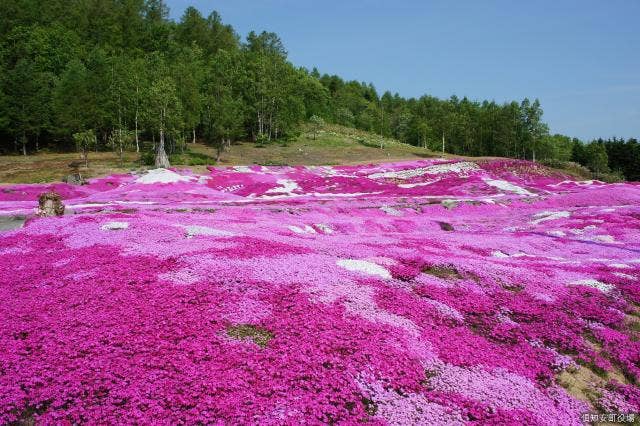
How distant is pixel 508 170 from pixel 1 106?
95666 mm

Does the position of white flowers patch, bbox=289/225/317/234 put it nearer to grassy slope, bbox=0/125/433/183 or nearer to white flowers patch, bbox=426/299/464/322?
white flowers patch, bbox=426/299/464/322

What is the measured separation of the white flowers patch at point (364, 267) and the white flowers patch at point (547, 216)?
70.8 ft

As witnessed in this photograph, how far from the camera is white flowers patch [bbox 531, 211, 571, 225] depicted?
102 ft

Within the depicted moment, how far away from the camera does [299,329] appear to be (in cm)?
945

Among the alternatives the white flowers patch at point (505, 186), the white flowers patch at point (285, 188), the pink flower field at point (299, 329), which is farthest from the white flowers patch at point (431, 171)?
the pink flower field at point (299, 329)

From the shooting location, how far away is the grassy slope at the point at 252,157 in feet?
201

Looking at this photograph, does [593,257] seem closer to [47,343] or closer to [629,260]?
[629,260]

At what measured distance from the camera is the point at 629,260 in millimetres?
18688

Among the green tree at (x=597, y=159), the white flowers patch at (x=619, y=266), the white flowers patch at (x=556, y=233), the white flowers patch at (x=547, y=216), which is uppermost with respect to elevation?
the green tree at (x=597, y=159)

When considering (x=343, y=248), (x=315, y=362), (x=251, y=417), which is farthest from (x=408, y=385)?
(x=343, y=248)

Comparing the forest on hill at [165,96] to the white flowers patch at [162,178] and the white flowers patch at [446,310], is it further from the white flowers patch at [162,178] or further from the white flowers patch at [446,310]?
the white flowers patch at [446,310]

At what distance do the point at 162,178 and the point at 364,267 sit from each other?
144ft

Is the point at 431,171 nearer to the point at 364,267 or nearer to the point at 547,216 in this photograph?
Result: the point at 547,216

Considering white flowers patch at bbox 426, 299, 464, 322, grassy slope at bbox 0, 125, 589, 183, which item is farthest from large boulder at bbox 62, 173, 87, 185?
white flowers patch at bbox 426, 299, 464, 322
